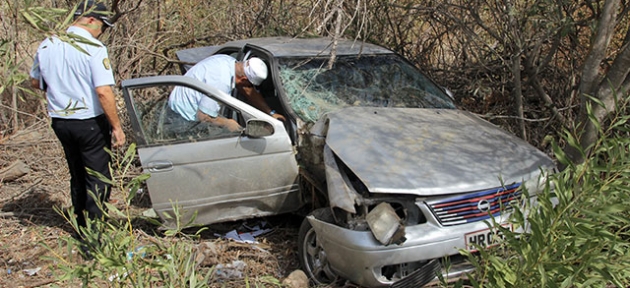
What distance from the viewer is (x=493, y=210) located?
3.48 metres

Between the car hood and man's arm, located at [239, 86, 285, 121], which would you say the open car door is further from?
man's arm, located at [239, 86, 285, 121]

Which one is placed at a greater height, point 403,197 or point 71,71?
point 71,71

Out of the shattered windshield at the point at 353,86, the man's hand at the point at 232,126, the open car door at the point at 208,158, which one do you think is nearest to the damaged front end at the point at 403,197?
the open car door at the point at 208,158

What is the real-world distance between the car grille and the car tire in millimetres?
702

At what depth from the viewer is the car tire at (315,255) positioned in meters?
3.69

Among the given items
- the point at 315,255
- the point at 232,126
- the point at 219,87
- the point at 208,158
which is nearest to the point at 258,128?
the point at 232,126

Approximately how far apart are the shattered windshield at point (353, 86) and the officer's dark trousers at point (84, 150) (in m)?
1.47

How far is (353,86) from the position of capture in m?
4.67

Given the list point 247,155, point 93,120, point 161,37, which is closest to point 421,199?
point 247,155

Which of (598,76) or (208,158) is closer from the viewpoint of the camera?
(208,158)

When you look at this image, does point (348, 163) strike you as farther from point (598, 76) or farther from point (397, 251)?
point (598, 76)

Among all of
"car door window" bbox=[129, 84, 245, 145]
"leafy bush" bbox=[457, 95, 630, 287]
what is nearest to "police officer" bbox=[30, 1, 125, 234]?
"car door window" bbox=[129, 84, 245, 145]

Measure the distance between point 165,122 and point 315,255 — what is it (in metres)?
1.53

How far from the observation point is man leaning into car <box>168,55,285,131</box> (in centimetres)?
425
